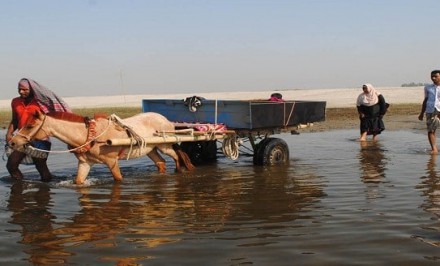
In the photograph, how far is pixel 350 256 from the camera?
4.51m

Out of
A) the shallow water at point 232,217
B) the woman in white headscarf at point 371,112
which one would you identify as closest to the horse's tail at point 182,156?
the shallow water at point 232,217

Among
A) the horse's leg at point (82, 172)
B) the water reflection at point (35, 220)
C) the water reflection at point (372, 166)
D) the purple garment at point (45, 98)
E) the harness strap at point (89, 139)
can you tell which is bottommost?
the water reflection at point (35, 220)

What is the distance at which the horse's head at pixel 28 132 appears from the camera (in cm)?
783

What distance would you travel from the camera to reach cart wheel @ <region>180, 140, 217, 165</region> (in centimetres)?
1136

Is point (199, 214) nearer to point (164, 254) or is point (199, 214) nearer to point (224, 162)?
point (164, 254)

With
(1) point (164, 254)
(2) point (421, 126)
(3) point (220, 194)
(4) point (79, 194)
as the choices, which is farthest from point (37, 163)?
(2) point (421, 126)

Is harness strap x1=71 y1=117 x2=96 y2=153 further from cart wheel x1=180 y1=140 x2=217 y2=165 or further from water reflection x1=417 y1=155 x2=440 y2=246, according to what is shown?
water reflection x1=417 y1=155 x2=440 y2=246

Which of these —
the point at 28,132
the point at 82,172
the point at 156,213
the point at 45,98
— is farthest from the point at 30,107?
the point at 156,213

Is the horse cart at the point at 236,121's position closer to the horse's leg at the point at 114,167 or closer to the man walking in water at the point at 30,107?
the horse's leg at the point at 114,167

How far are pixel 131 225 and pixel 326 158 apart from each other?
660cm

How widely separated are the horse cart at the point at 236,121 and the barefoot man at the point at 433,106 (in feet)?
8.30

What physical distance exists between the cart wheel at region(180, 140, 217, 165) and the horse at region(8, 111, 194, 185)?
2292mm

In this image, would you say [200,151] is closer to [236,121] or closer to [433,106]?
[236,121]

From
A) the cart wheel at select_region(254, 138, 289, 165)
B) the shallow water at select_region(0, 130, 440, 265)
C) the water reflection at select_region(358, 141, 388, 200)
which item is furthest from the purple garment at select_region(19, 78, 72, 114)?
the water reflection at select_region(358, 141, 388, 200)
